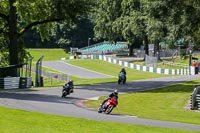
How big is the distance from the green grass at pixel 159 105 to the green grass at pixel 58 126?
4350mm

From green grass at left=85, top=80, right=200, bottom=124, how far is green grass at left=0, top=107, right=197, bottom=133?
435 centimetres

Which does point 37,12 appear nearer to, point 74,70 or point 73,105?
point 73,105

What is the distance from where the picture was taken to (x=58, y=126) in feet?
62.2

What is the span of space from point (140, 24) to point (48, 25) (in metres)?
37.0

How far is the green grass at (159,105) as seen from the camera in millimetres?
25303

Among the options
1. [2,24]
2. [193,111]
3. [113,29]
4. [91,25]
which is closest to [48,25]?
[2,24]

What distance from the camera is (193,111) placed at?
2878 centimetres

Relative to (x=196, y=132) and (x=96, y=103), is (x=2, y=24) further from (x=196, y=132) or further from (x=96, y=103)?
(x=196, y=132)

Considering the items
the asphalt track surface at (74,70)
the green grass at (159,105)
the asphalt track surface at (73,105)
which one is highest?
the asphalt track surface at (73,105)

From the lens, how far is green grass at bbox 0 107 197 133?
1809 cm

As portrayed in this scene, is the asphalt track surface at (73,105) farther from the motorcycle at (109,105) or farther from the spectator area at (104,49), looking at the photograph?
the spectator area at (104,49)

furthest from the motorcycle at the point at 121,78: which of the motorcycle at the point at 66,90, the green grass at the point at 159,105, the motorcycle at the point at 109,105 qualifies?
the motorcycle at the point at 109,105

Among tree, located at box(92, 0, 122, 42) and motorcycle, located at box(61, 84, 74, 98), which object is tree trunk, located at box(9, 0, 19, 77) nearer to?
motorcycle, located at box(61, 84, 74, 98)

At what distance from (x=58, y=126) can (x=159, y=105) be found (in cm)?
1359
